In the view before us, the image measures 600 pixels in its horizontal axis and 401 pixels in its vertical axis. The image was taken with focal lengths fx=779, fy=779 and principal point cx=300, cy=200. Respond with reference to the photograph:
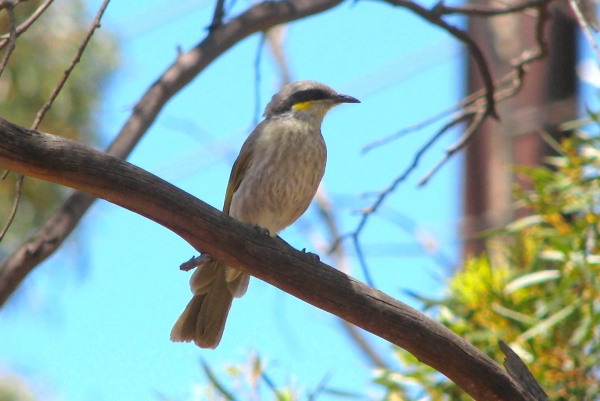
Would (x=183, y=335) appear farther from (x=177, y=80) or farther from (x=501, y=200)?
(x=501, y=200)

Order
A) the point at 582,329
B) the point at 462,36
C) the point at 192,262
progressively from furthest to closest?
the point at 462,36, the point at 582,329, the point at 192,262

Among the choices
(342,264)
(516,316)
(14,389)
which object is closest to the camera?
(516,316)

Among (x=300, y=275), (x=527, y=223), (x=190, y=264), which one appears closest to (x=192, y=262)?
(x=190, y=264)

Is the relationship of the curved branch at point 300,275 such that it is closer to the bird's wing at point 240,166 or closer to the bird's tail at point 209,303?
the bird's tail at point 209,303

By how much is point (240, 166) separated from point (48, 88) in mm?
1724

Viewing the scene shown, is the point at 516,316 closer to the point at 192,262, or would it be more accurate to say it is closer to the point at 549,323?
the point at 549,323

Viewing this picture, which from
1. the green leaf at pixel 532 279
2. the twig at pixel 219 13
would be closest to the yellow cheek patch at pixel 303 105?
the twig at pixel 219 13

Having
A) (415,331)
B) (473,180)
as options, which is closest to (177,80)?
(415,331)

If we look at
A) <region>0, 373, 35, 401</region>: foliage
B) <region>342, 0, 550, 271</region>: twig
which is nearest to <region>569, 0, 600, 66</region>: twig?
<region>342, 0, 550, 271</region>: twig

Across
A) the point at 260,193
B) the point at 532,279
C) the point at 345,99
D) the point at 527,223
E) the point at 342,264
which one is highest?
the point at 342,264

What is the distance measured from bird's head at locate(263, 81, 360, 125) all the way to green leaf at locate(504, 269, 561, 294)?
57.5 inches

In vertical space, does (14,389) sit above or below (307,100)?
below

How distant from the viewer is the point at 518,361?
9.87ft

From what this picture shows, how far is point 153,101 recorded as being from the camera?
148 inches
